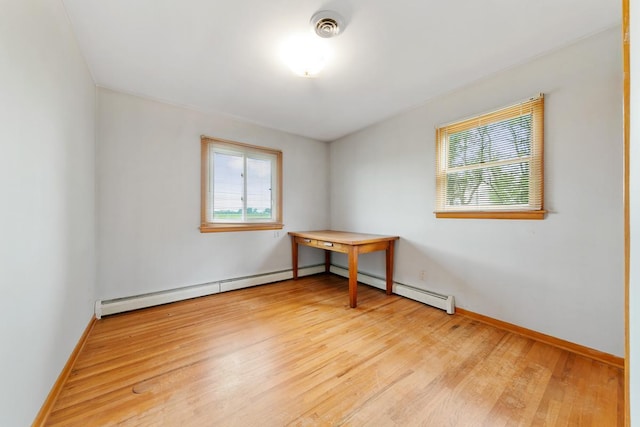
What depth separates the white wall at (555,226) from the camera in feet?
5.59

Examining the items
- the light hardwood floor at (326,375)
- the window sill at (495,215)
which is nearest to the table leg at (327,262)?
the light hardwood floor at (326,375)

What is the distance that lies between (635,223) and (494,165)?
6.40 feet

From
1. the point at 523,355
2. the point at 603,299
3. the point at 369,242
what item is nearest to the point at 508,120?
the point at 603,299

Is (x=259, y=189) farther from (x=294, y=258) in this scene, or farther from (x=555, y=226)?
(x=555, y=226)

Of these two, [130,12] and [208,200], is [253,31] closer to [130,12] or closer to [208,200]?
[130,12]

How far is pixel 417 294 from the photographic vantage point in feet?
9.35

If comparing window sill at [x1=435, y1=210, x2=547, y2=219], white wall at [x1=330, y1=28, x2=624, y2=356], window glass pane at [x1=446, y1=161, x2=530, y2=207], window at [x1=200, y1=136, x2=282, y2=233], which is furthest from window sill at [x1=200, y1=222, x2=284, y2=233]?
window glass pane at [x1=446, y1=161, x2=530, y2=207]

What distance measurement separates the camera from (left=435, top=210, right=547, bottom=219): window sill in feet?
6.56

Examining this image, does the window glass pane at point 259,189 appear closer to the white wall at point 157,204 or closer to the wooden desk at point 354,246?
the white wall at point 157,204

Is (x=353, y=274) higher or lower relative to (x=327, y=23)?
lower

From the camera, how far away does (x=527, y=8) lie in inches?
60.6

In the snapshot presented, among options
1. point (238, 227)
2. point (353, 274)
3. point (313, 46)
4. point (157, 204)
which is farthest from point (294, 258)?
point (313, 46)

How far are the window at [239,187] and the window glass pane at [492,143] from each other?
242cm

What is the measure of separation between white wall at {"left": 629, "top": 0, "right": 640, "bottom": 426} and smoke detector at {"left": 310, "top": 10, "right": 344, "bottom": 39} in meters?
1.42
